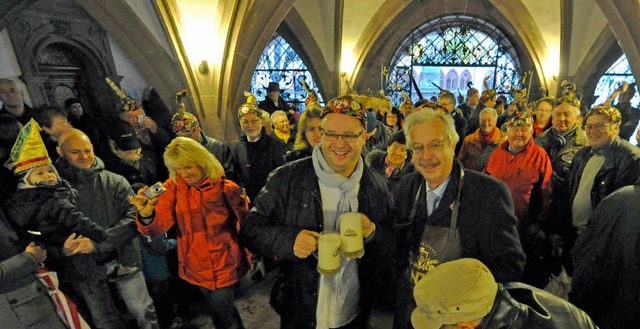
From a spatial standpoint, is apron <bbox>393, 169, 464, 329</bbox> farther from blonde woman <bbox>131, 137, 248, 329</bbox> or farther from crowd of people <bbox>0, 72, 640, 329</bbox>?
blonde woman <bbox>131, 137, 248, 329</bbox>

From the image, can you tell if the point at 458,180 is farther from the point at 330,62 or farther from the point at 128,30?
the point at 330,62

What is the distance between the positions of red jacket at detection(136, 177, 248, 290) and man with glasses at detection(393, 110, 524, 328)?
124 cm

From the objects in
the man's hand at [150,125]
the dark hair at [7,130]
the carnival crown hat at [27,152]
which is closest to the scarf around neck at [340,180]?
the carnival crown hat at [27,152]

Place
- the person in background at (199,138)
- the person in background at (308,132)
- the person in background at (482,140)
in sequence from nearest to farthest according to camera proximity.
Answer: the person in background at (308,132) < the person in background at (199,138) < the person in background at (482,140)

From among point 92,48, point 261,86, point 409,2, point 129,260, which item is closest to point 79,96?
point 92,48

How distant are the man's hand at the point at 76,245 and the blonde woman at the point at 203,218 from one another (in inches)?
18.0

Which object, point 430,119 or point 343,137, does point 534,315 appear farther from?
point 343,137

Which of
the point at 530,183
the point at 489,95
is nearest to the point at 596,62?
the point at 489,95

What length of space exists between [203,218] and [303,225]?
2.88 ft

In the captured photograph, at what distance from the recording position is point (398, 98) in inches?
506

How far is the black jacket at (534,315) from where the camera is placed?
0.99 metres

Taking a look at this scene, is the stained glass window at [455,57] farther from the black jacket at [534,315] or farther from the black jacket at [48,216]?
the black jacket at [534,315]

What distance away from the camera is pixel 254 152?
3592 millimetres

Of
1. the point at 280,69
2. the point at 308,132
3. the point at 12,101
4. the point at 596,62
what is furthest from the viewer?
the point at 280,69
